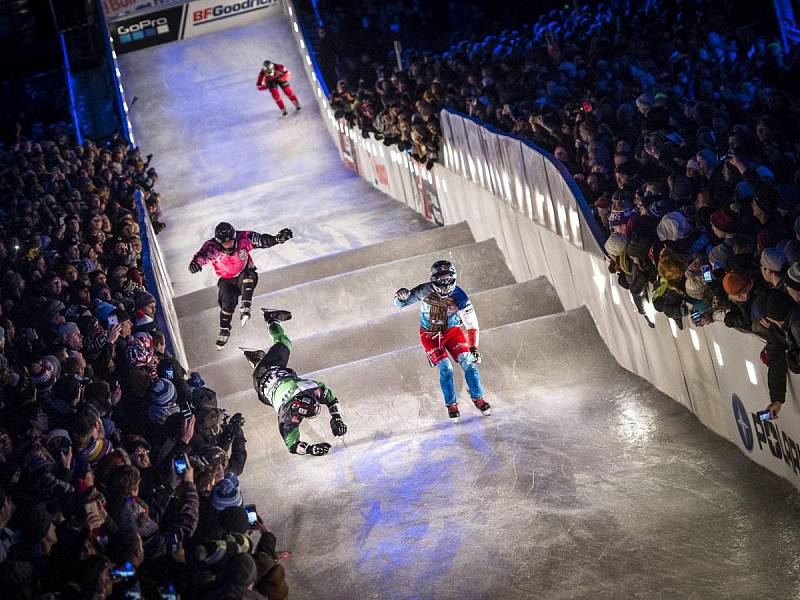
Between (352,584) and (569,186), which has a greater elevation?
(569,186)

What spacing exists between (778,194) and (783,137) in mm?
2513

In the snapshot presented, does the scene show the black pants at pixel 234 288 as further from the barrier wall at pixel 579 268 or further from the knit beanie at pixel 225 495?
the knit beanie at pixel 225 495

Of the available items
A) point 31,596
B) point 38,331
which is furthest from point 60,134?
point 31,596

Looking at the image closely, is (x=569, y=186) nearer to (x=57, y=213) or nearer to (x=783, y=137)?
(x=783, y=137)

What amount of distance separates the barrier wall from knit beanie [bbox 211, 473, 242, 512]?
12.4ft

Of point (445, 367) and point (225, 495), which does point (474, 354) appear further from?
point (225, 495)

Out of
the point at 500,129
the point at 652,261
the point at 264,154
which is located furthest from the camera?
the point at 264,154

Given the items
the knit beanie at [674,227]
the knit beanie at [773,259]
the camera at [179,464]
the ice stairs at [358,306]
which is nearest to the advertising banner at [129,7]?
the ice stairs at [358,306]

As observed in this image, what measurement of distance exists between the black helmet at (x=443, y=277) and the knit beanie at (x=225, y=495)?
3557mm

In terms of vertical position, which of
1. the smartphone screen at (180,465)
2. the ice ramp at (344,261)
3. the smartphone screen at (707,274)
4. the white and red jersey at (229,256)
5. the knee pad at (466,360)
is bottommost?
the knee pad at (466,360)

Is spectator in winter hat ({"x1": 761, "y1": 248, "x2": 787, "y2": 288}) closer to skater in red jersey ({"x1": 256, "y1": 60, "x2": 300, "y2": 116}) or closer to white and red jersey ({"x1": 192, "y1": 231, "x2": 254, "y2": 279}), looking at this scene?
A: white and red jersey ({"x1": 192, "y1": 231, "x2": 254, "y2": 279})

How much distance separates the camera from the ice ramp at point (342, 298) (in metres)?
13.0

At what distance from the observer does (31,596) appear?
5.34 metres

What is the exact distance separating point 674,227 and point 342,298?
624cm
